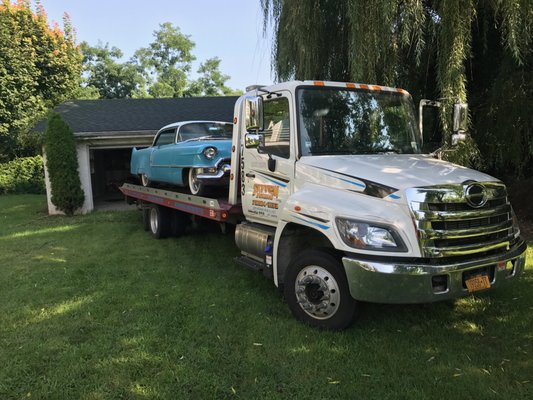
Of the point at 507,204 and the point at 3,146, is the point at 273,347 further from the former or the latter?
the point at 3,146

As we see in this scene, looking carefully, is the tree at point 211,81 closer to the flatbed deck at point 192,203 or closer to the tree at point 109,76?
the tree at point 109,76

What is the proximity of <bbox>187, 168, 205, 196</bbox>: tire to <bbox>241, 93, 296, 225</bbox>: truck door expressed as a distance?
5.36 feet

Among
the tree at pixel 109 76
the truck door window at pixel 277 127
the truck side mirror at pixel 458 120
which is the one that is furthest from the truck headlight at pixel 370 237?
the tree at pixel 109 76

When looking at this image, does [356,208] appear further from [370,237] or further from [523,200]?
[523,200]

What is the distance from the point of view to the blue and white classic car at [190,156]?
21.7 ft

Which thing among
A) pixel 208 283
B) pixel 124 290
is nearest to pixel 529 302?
pixel 208 283

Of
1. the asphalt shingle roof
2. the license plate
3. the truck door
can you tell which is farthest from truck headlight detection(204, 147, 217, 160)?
the asphalt shingle roof

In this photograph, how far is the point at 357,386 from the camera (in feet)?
10.8

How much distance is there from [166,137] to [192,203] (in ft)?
7.62

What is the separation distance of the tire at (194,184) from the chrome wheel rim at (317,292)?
10.2 ft

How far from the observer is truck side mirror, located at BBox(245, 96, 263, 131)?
4.59m

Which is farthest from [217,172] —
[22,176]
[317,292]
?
[22,176]

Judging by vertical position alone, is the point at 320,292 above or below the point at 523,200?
above

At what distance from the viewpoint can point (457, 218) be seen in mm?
3639
